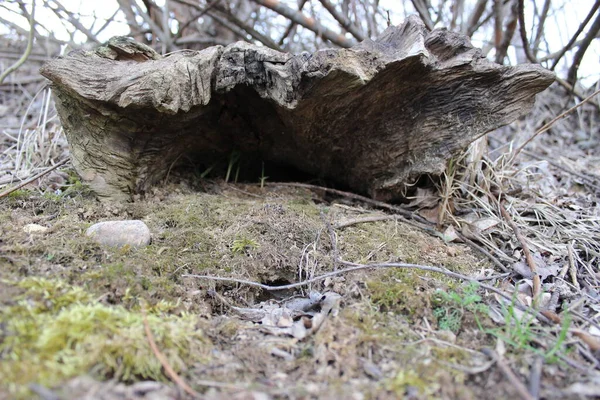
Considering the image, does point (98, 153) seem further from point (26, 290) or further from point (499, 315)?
point (499, 315)

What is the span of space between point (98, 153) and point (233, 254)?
97 cm

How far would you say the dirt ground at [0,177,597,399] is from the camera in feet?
3.59

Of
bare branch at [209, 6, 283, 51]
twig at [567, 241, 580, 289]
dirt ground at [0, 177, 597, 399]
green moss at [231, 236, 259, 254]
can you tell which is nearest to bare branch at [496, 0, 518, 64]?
bare branch at [209, 6, 283, 51]

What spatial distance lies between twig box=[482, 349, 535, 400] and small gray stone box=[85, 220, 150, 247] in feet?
4.83

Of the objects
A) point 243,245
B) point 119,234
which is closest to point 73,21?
point 119,234

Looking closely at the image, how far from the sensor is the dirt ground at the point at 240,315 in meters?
1.10

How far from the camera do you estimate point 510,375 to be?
1115 mm

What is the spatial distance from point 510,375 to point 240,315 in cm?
100

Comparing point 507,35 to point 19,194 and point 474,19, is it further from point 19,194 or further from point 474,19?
point 19,194

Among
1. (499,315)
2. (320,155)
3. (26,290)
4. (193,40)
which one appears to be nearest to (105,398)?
(26,290)

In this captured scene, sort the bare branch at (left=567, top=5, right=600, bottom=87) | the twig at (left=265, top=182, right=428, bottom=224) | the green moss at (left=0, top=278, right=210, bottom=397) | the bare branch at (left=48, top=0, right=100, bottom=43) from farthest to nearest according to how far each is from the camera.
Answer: the bare branch at (left=48, top=0, right=100, bottom=43) < the bare branch at (left=567, top=5, right=600, bottom=87) < the twig at (left=265, top=182, right=428, bottom=224) < the green moss at (left=0, top=278, right=210, bottom=397)

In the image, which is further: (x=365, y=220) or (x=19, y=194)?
(x=365, y=220)

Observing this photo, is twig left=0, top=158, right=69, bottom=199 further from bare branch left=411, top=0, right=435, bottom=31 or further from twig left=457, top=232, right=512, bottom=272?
bare branch left=411, top=0, right=435, bottom=31

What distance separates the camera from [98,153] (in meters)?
2.06
